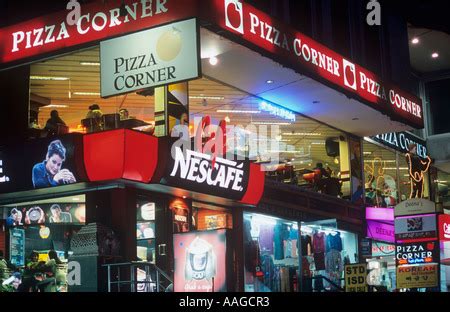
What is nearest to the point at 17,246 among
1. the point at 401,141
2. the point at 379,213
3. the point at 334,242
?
the point at 334,242

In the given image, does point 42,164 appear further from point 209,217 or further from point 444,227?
point 444,227

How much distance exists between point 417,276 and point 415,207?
2.13m

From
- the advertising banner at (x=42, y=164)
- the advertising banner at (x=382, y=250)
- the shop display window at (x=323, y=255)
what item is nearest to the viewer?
the advertising banner at (x=42, y=164)

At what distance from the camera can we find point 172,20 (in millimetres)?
13406

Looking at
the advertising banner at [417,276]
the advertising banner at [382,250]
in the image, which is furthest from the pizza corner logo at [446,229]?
the advertising banner at [382,250]

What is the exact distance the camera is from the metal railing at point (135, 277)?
1330 centimetres

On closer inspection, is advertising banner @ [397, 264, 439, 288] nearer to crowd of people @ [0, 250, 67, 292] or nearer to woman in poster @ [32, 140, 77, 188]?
crowd of people @ [0, 250, 67, 292]

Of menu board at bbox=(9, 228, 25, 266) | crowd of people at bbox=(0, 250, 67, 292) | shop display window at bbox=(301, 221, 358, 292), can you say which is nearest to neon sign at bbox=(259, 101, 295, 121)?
shop display window at bbox=(301, 221, 358, 292)

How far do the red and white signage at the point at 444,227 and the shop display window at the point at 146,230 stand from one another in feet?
22.2

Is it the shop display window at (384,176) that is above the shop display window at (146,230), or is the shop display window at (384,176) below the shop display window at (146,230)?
above

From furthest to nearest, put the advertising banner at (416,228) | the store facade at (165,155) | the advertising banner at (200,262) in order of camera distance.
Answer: the advertising banner at (416,228) → the advertising banner at (200,262) → the store facade at (165,155)

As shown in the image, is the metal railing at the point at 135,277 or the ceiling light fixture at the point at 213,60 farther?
the ceiling light fixture at the point at 213,60

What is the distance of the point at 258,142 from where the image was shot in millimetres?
20344

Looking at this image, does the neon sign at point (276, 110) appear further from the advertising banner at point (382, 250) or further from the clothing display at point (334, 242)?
the advertising banner at point (382, 250)
